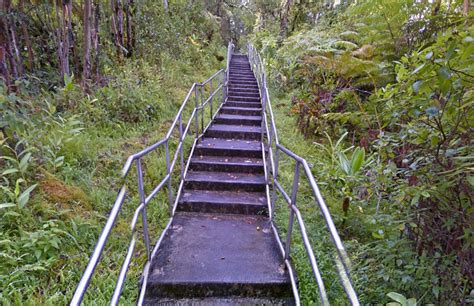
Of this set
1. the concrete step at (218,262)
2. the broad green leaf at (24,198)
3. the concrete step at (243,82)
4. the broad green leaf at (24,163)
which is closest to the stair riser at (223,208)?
the concrete step at (218,262)

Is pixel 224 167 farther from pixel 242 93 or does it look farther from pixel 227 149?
pixel 242 93

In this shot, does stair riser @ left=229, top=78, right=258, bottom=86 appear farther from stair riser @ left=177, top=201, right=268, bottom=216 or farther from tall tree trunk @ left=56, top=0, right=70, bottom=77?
stair riser @ left=177, top=201, right=268, bottom=216

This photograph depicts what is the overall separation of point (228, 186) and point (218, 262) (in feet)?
4.70

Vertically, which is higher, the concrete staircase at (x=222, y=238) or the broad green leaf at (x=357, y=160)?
the broad green leaf at (x=357, y=160)

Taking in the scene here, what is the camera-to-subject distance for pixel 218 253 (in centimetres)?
267

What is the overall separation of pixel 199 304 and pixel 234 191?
1776 millimetres

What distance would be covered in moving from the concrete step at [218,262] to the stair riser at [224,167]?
1062 mm

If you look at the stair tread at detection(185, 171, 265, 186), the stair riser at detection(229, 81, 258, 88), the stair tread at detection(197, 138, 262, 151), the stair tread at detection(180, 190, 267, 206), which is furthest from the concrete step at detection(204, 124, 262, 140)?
the stair riser at detection(229, 81, 258, 88)

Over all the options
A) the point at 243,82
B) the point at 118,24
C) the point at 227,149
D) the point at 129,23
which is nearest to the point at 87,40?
the point at 118,24

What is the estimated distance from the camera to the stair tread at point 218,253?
233 centimetres

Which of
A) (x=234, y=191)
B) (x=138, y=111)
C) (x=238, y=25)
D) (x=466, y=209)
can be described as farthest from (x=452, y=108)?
(x=238, y=25)

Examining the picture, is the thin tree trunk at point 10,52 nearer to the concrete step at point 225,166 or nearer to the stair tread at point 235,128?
the concrete step at point 225,166

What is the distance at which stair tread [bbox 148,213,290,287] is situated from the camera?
2.33 meters

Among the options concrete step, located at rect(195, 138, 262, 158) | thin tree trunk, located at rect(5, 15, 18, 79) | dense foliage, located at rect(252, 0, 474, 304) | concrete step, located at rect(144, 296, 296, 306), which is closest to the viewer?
dense foliage, located at rect(252, 0, 474, 304)
